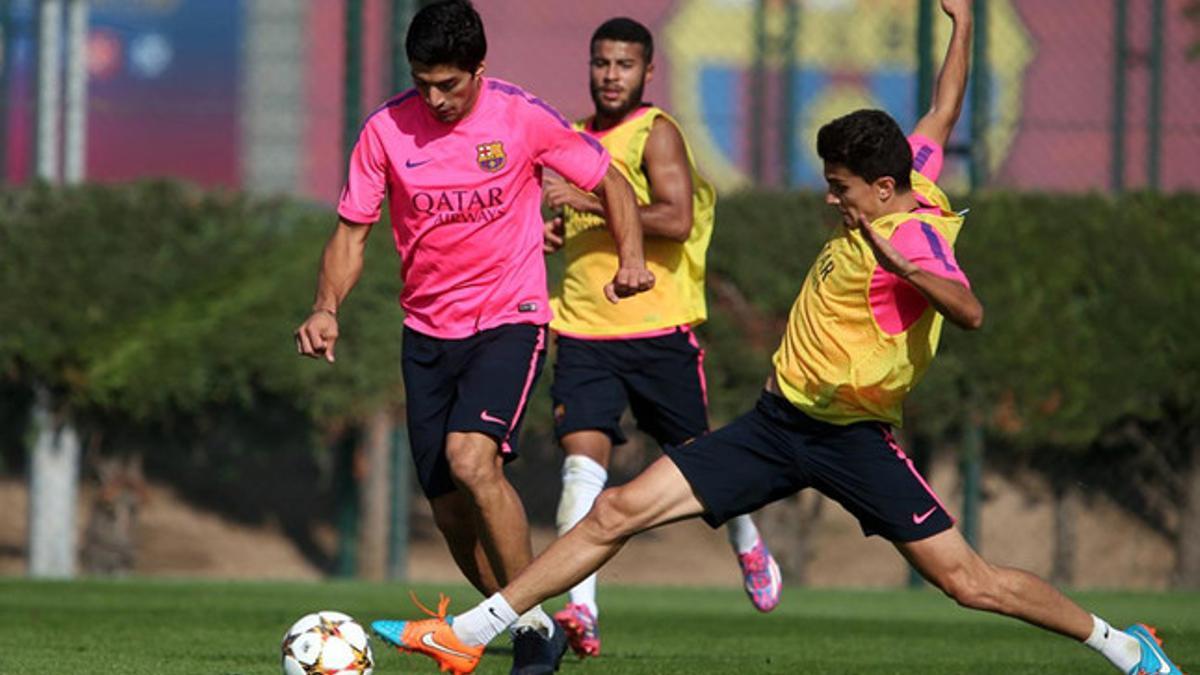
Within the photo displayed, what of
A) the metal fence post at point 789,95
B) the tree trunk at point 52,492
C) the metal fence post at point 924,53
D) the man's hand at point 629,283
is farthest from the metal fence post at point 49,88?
the man's hand at point 629,283

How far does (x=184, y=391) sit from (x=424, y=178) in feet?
20.9

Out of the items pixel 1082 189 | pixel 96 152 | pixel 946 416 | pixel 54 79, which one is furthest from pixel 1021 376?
pixel 96 152

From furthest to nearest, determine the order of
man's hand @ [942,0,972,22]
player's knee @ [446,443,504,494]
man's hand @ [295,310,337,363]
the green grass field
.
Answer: man's hand @ [942,0,972,22]
the green grass field
player's knee @ [446,443,504,494]
man's hand @ [295,310,337,363]

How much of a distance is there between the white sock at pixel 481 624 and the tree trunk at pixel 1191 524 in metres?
8.36

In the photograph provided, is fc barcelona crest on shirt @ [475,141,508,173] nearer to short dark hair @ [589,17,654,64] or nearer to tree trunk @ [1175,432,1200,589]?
short dark hair @ [589,17,654,64]

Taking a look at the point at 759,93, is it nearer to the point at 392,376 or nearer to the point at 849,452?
the point at 392,376

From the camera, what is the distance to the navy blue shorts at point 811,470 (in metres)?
6.65

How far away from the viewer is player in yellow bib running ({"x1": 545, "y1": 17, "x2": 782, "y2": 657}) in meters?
8.85

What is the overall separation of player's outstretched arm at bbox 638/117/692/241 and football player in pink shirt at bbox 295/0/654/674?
3.79 ft

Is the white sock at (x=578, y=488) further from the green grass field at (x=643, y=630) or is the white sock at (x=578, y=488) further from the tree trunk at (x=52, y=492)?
the tree trunk at (x=52, y=492)

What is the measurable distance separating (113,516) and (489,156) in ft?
24.0

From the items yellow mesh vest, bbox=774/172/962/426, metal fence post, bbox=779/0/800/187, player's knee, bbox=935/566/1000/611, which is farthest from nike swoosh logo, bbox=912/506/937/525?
metal fence post, bbox=779/0/800/187

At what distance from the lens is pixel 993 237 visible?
13.7 m

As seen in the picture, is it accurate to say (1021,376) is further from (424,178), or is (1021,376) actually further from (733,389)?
(424,178)
